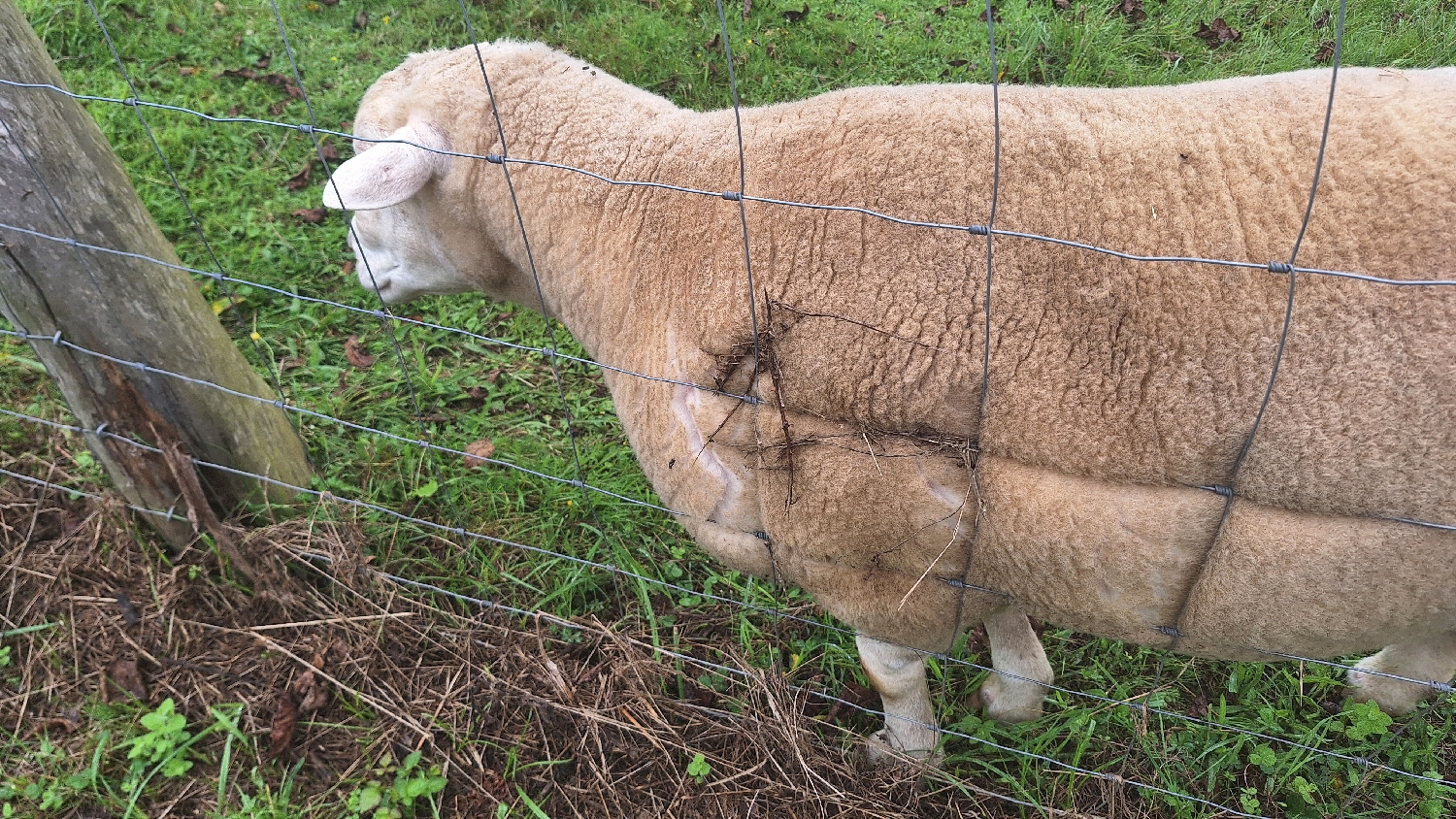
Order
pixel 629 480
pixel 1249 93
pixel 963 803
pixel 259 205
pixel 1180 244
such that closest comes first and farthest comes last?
1. pixel 1180 244
2. pixel 1249 93
3. pixel 963 803
4. pixel 629 480
5. pixel 259 205

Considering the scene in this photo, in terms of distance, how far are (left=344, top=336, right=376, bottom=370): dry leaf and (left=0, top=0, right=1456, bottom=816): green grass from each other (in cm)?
4

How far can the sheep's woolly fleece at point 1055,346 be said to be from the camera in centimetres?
154

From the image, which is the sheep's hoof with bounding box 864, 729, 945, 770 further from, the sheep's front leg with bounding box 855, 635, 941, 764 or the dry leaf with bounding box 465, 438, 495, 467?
the dry leaf with bounding box 465, 438, 495, 467

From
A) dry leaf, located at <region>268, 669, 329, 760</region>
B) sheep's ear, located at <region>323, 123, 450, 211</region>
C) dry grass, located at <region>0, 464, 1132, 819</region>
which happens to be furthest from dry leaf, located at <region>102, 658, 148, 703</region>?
sheep's ear, located at <region>323, 123, 450, 211</region>

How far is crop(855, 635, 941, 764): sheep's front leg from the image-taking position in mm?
2469

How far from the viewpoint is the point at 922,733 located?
8.69ft

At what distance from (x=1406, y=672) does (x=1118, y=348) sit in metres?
1.88

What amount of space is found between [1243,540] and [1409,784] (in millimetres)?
1513

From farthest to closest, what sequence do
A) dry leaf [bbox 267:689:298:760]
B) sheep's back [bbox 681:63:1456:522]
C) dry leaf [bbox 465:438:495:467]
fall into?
dry leaf [bbox 465:438:495:467] → dry leaf [bbox 267:689:298:760] → sheep's back [bbox 681:63:1456:522]

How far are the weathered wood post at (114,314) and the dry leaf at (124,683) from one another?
0.47 metres

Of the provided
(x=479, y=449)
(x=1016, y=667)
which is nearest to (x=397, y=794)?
(x=479, y=449)

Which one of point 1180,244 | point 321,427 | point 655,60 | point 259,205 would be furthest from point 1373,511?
point 259,205

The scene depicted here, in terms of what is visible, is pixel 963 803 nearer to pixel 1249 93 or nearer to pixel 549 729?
pixel 549 729

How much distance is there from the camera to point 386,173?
7.48 feet
